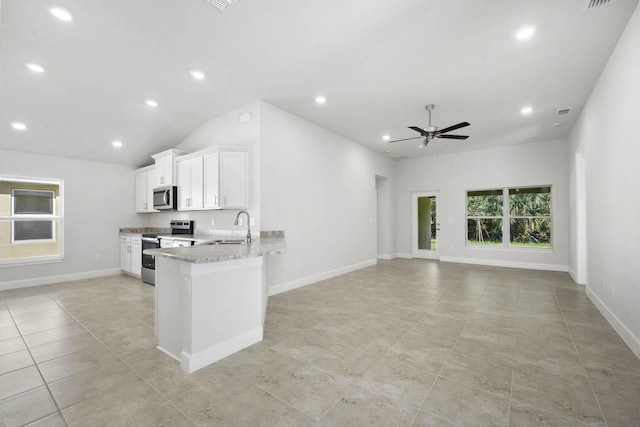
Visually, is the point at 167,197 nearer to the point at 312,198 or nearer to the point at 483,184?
the point at 312,198

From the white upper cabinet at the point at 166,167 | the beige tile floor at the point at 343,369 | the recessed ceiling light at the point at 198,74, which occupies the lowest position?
the beige tile floor at the point at 343,369

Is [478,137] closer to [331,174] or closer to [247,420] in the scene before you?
[331,174]

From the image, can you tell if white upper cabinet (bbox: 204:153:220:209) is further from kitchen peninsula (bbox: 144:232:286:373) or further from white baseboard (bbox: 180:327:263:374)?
white baseboard (bbox: 180:327:263:374)

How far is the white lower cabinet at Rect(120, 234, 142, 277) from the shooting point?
18.7ft

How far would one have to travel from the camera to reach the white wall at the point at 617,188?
2.58m

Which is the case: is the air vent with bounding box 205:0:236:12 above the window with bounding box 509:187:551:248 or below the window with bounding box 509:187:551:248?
above

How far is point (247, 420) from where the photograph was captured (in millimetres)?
1691

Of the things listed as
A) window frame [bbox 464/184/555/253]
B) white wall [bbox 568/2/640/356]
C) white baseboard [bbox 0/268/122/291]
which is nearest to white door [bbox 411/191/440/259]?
window frame [bbox 464/184/555/253]

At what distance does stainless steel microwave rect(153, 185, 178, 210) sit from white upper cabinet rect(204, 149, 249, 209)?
1.34 m

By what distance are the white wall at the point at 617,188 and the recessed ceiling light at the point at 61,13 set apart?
16.5 feet

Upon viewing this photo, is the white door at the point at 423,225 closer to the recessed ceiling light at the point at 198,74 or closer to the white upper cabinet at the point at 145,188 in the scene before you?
the recessed ceiling light at the point at 198,74

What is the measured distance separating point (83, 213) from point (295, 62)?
5633mm

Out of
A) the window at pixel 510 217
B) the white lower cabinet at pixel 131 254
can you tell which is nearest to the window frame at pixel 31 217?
the white lower cabinet at pixel 131 254

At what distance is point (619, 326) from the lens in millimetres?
2924
